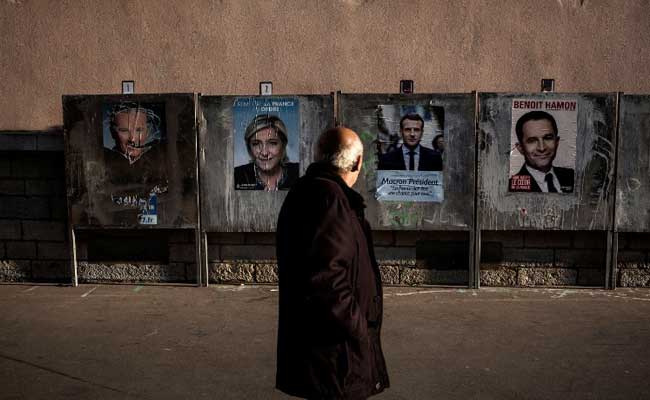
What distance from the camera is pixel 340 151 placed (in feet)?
9.18

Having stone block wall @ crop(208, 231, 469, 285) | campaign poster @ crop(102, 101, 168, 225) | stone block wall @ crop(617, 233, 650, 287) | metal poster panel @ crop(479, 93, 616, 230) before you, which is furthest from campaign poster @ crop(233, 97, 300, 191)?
stone block wall @ crop(617, 233, 650, 287)

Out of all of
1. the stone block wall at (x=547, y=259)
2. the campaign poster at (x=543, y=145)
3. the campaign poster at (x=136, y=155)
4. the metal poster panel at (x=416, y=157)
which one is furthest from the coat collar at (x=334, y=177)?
the stone block wall at (x=547, y=259)

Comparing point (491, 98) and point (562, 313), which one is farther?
point (491, 98)

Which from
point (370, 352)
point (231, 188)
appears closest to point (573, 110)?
point (231, 188)

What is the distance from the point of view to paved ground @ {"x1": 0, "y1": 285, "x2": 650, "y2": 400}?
4195 mm

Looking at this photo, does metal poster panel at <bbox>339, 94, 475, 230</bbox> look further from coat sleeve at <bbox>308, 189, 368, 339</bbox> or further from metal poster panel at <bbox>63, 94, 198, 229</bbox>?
coat sleeve at <bbox>308, 189, 368, 339</bbox>

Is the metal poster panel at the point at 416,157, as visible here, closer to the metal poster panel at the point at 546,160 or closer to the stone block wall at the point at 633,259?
the metal poster panel at the point at 546,160

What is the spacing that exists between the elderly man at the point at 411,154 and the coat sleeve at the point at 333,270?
4087 mm

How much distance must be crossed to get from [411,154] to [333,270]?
4.24 m

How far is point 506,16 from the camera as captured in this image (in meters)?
7.12

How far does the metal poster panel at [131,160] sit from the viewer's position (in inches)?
265

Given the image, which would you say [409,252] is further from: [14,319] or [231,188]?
[14,319]

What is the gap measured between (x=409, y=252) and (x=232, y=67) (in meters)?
2.94

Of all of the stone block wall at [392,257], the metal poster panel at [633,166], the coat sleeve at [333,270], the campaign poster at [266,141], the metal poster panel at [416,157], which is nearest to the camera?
the coat sleeve at [333,270]
